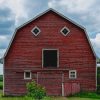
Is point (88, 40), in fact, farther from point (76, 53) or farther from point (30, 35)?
point (30, 35)

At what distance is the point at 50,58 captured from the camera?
4953cm

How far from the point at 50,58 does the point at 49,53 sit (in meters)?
0.53

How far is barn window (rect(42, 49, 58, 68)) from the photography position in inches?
1944

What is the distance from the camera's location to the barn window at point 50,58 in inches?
1944

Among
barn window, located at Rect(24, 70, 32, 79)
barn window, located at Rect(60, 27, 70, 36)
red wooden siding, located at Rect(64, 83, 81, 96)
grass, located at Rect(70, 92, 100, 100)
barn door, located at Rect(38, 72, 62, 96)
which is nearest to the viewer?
grass, located at Rect(70, 92, 100, 100)

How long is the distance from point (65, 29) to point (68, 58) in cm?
302

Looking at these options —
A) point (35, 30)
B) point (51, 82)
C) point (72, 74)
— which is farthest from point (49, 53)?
point (72, 74)

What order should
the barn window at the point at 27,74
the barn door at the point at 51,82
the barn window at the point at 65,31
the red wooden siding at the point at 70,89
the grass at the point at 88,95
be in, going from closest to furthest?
the grass at the point at 88,95, the red wooden siding at the point at 70,89, the barn door at the point at 51,82, the barn window at the point at 27,74, the barn window at the point at 65,31

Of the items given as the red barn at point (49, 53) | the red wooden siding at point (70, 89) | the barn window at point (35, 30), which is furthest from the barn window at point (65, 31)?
the red wooden siding at point (70, 89)

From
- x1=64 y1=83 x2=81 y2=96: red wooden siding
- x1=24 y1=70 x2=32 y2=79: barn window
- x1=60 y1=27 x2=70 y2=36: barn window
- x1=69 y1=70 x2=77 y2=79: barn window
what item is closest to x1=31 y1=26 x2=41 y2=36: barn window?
x1=60 y1=27 x2=70 y2=36: barn window

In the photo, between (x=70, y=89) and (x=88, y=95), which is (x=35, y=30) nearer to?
(x=70, y=89)

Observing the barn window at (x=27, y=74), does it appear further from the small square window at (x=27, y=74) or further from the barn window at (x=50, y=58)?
the barn window at (x=50, y=58)

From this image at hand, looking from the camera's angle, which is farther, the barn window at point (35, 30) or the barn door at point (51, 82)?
the barn window at point (35, 30)

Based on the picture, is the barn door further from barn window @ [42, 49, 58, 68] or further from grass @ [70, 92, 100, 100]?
grass @ [70, 92, 100, 100]
